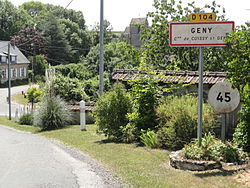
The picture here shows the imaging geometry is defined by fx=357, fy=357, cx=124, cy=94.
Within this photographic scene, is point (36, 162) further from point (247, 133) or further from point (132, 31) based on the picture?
point (132, 31)

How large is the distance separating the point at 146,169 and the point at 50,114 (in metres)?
11.5

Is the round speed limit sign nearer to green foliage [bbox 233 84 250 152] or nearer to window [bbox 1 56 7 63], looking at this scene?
green foliage [bbox 233 84 250 152]

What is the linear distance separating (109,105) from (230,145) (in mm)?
5525

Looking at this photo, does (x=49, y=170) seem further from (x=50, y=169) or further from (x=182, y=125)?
(x=182, y=125)

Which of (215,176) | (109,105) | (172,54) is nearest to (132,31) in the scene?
(172,54)

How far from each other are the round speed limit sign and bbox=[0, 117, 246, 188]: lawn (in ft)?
5.12

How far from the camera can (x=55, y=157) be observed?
34.3ft

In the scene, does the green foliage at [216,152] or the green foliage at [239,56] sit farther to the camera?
the green foliage at [216,152]

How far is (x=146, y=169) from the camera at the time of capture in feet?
26.7

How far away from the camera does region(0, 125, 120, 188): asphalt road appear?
753 centimetres

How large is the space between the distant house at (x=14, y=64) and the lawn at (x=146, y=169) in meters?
51.4

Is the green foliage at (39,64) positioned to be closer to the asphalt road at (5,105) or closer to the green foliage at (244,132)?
the asphalt road at (5,105)

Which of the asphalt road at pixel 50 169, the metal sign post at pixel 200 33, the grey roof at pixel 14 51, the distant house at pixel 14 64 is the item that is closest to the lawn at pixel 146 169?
the asphalt road at pixel 50 169

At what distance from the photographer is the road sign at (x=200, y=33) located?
7.75 meters
